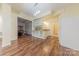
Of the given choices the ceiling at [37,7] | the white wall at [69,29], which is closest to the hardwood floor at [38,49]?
the white wall at [69,29]

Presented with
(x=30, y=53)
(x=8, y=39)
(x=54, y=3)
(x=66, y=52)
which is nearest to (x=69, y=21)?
(x=54, y=3)

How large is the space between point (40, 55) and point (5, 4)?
1.21 m

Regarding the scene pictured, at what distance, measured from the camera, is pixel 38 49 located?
216cm

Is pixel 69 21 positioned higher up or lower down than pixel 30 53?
higher up

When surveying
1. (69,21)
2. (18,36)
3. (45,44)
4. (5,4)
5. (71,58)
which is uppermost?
(5,4)

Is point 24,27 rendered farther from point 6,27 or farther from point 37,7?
point 37,7

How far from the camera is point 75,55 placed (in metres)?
2.05

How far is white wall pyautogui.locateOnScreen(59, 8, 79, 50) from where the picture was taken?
2089 millimetres

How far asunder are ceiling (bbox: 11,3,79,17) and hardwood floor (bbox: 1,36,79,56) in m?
0.58

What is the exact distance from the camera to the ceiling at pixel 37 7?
210 centimetres

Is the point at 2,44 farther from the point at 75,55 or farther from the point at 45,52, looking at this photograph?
the point at 75,55

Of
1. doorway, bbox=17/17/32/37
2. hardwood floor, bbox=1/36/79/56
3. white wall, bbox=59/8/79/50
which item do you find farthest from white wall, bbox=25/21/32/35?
white wall, bbox=59/8/79/50

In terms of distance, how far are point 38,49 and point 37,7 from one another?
0.86 metres

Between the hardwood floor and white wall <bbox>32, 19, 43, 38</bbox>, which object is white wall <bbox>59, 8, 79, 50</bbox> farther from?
white wall <bbox>32, 19, 43, 38</bbox>
